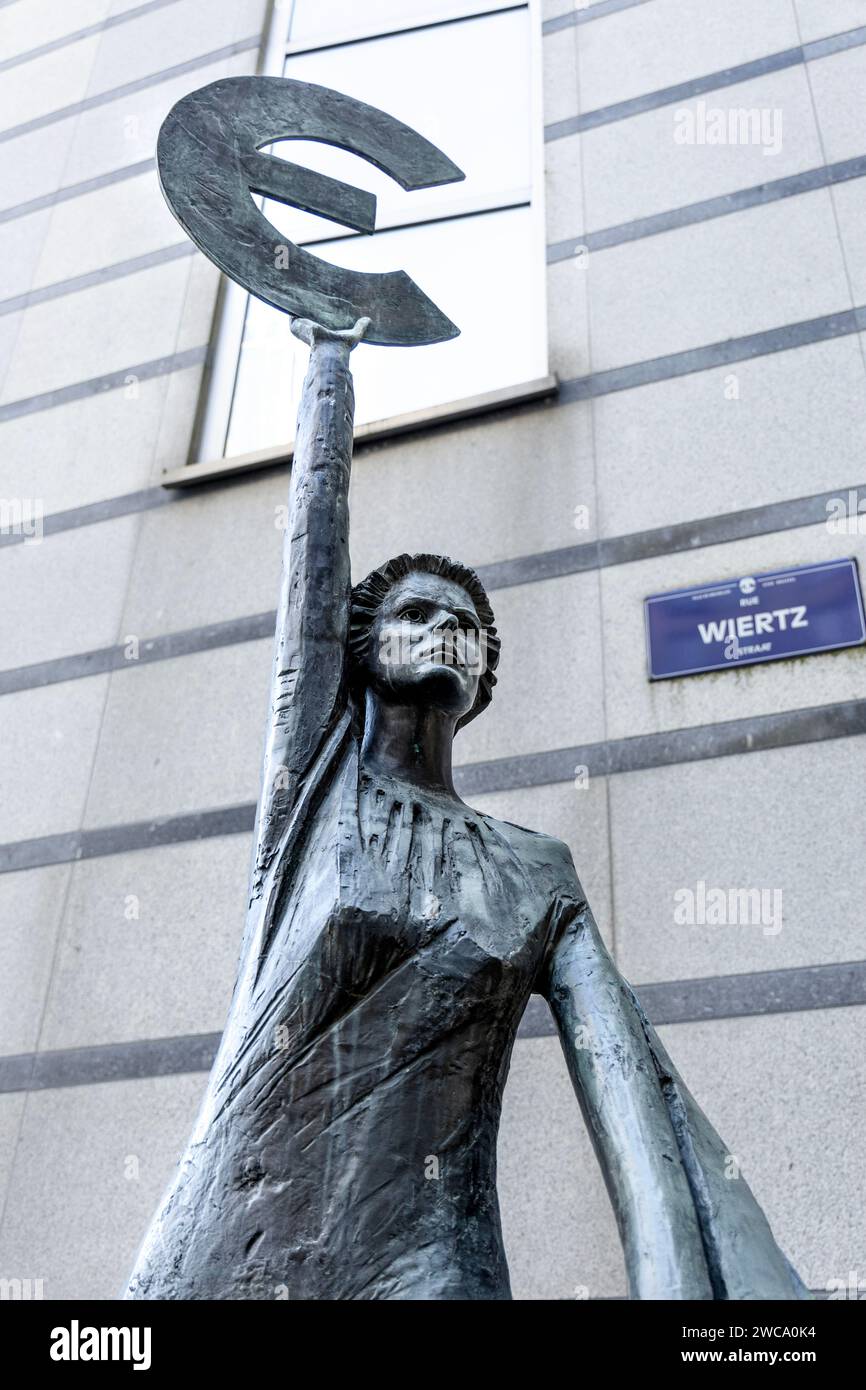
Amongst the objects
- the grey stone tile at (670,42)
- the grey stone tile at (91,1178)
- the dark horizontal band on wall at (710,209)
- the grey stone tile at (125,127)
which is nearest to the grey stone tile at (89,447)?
the grey stone tile at (125,127)

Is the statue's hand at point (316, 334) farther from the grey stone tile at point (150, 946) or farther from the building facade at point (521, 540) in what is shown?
the grey stone tile at point (150, 946)

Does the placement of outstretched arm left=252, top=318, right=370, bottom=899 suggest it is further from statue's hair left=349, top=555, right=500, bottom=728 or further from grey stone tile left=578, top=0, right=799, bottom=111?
grey stone tile left=578, top=0, right=799, bottom=111

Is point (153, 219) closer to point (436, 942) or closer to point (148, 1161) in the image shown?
point (148, 1161)

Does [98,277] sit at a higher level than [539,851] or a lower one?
higher

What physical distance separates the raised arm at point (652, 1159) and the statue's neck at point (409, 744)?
44 cm

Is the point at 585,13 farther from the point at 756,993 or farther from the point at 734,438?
the point at 756,993

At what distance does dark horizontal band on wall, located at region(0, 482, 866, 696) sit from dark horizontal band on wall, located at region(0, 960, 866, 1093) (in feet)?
5.44

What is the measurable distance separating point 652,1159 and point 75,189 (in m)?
7.11

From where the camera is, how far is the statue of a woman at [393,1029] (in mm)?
1906

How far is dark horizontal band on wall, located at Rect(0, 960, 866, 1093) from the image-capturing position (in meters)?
4.11

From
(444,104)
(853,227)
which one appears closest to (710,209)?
(853,227)

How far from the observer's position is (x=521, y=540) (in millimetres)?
5449

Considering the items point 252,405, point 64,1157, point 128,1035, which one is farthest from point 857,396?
point 64,1157

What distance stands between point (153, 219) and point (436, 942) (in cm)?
613
